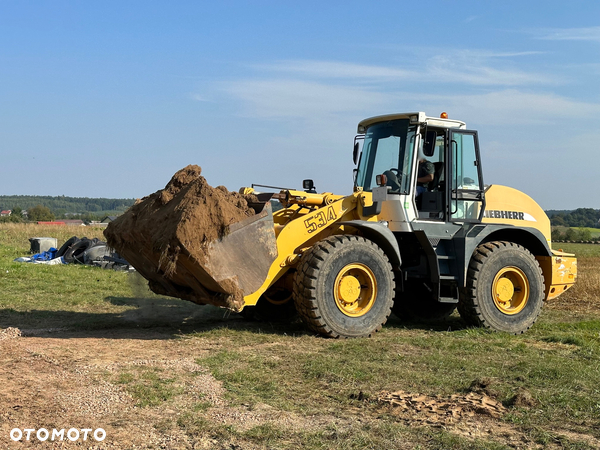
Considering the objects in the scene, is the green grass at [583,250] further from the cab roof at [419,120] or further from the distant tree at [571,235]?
the cab roof at [419,120]

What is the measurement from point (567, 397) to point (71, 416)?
4226 millimetres

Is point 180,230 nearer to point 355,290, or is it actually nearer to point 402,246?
point 355,290

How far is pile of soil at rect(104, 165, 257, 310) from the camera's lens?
7520 mm

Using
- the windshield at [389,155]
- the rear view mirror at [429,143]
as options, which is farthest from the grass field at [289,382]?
the rear view mirror at [429,143]

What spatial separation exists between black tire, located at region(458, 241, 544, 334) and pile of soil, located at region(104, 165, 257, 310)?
11.6ft

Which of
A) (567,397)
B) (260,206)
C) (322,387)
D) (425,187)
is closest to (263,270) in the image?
A: (260,206)

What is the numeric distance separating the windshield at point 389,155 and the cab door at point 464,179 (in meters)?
0.69

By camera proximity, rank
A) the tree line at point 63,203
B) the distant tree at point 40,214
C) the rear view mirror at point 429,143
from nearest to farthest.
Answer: the rear view mirror at point 429,143 → the distant tree at point 40,214 → the tree line at point 63,203

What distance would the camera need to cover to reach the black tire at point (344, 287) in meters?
8.41

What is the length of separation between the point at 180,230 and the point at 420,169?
406 cm

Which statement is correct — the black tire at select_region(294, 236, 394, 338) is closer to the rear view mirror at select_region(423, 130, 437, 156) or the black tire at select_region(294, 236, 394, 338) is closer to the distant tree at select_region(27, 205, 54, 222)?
the rear view mirror at select_region(423, 130, 437, 156)

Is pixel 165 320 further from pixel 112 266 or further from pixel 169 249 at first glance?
pixel 112 266

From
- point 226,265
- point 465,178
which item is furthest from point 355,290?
point 465,178

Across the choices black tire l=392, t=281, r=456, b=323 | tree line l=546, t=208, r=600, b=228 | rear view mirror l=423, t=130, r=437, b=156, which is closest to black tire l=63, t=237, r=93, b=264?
black tire l=392, t=281, r=456, b=323
